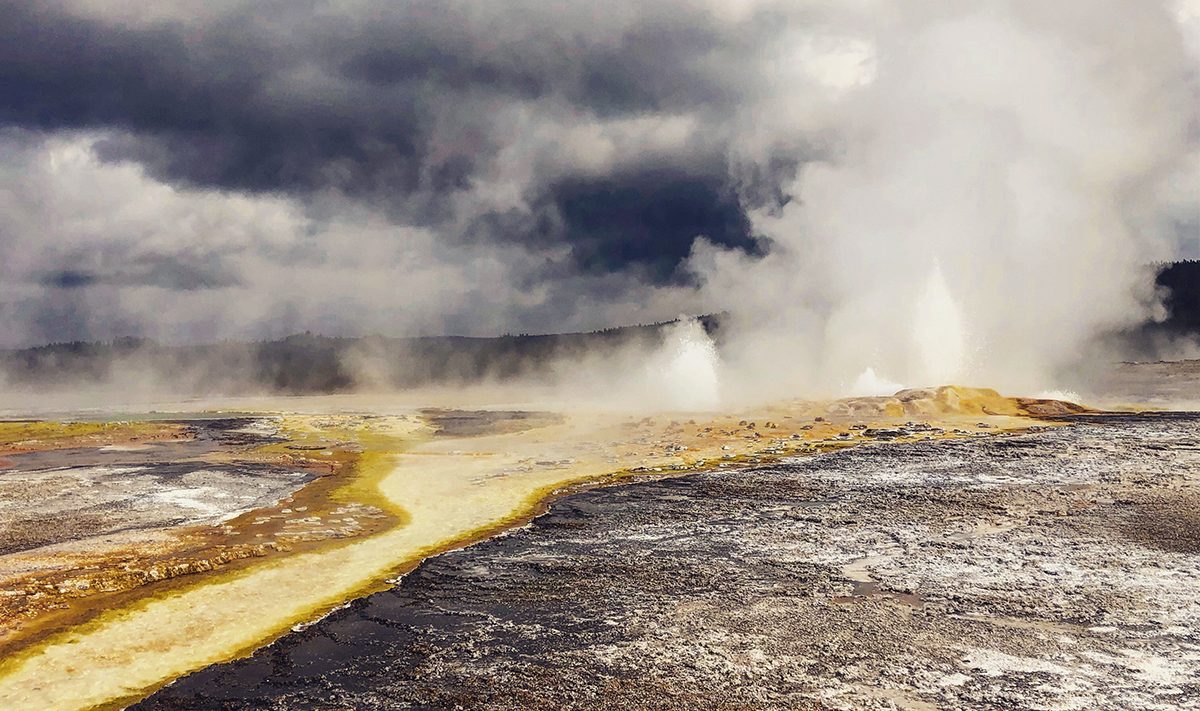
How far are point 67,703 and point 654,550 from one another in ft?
32.1

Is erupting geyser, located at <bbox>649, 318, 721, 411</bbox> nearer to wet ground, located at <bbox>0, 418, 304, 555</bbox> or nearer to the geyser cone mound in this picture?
the geyser cone mound

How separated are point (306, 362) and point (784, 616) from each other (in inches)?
6229

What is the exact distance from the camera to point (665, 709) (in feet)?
27.6

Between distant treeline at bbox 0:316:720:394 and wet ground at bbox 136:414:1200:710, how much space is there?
104493mm

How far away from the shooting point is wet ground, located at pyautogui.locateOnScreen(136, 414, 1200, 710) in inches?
350

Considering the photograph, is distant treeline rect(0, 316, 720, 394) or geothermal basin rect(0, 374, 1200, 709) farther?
distant treeline rect(0, 316, 720, 394)

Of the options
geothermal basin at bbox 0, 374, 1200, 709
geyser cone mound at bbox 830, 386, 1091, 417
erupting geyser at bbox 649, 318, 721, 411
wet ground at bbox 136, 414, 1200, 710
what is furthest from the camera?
A: erupting geyser at bbox 649, 318, 721, 411

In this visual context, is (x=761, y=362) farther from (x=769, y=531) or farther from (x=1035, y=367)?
(x=769, y=531)

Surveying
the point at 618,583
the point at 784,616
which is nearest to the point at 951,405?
the point at 618,583

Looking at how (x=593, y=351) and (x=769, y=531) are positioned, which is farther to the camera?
(x=593, y=351)

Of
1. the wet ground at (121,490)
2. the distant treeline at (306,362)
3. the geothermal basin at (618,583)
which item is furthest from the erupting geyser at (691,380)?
the distant treeline at (306,362)

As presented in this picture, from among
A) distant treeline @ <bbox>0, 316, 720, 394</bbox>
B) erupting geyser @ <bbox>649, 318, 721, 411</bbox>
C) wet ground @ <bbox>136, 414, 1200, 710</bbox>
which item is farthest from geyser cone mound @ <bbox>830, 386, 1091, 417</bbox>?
distant treeline @ <bbox>0, 316, 720, 394</bbox>

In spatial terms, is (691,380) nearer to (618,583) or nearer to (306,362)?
(618,583)

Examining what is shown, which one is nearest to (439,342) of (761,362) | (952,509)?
(761,362)
